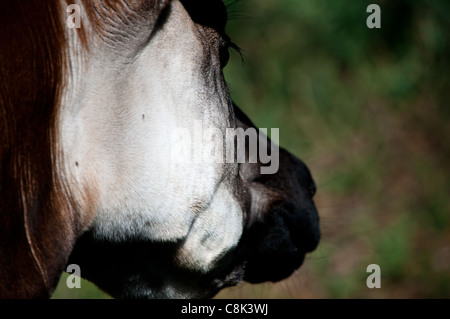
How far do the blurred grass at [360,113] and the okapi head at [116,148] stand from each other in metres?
2.40

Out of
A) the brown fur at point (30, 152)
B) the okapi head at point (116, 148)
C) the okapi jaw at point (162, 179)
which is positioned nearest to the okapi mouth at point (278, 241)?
the okapi jaw at point (162, 179)

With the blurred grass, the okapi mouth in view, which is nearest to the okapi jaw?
the okapi mouth

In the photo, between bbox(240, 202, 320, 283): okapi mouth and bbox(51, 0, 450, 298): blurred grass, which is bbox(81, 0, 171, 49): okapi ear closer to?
bbox(240, 202, 320, 283): okapi mouth

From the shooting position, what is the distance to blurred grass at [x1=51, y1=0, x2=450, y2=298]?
4.47m

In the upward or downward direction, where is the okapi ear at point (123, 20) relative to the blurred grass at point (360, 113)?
upward

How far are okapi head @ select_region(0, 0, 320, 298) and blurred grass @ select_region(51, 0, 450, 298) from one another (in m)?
2.40

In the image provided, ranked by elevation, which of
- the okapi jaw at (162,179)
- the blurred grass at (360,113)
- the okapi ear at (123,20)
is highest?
the okapi ear at (123,20)

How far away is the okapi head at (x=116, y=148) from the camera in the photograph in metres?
1.57

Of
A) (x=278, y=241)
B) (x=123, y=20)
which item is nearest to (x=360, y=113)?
(x=278, y=241)

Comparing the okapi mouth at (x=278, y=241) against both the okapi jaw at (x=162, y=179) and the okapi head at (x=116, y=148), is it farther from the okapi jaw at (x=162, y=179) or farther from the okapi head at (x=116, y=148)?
the okapi head at (x=116, y=148)

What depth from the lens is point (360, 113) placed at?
16.8 feet

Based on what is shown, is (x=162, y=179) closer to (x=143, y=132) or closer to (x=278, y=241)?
(x=143, y=132)

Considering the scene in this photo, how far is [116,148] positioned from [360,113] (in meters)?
3.65

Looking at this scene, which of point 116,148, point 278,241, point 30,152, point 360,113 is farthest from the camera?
point 360,113
